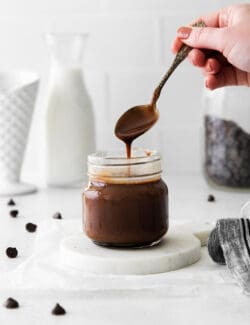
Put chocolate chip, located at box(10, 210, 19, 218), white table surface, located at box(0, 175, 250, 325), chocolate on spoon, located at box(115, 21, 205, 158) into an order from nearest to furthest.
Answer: white table surface, located at box(0, 175, 250, 325) → chocolate on spoon, located at box(115, 21, 205, 158) → chocolate chip, located at box(10, 210, 19, 218)

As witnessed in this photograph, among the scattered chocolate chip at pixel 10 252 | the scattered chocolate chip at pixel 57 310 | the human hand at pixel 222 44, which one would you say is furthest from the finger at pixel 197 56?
the scattered chocolate chip at pixel 57 310

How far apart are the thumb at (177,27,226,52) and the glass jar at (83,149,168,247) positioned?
0.26 metres

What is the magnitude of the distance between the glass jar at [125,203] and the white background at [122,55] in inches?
40.0

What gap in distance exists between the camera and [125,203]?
1.30 meters

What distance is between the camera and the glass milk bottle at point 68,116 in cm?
211

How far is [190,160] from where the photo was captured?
2414 millimetres

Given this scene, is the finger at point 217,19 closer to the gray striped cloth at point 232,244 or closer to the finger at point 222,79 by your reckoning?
the finger at point 222,79

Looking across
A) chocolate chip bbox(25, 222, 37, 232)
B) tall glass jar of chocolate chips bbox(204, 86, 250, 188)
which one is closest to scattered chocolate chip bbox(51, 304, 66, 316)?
chocolate chip bbox(25, 222, 37, 232)

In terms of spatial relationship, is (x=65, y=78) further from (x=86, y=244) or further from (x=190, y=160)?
(x=86, y=244)

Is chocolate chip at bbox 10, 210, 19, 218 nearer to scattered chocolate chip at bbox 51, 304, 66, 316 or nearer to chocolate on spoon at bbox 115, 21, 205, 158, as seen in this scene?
chocolate on spoon at bbox 115, 21, 205, 158

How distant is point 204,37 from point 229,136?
579mm

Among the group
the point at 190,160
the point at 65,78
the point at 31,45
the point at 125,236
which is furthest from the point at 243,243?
the point at 31,45

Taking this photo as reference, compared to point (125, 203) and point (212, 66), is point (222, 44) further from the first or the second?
point (125, 203)

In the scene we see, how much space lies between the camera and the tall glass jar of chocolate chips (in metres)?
1.99
